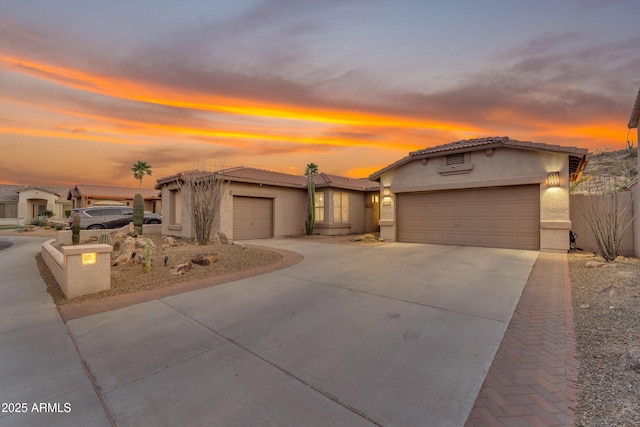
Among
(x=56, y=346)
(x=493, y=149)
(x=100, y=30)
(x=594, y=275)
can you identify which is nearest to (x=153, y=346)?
(x=56, y=346)

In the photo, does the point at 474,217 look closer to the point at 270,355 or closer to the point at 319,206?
the point at 319,206

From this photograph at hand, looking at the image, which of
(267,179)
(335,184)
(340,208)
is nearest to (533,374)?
(267,179)

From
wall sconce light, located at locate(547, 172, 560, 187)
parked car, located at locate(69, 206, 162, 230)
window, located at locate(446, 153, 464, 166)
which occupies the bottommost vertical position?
parked car, located at locate(69, 206, 162, 230)

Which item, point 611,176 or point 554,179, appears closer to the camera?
point 554,179

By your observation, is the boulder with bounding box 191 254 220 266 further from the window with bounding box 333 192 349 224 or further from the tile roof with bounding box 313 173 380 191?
the window with bounding box 333 192 349 224

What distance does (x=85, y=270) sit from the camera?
17.7 ft

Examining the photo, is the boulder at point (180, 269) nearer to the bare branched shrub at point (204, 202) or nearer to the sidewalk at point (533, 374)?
the bare branched shrub at point (204, 202)

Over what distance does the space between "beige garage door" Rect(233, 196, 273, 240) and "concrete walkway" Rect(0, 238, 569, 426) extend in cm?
915

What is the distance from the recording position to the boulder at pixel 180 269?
6.81 metres

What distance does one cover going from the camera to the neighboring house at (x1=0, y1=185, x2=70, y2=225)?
30828mm

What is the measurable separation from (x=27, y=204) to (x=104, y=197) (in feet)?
34.8

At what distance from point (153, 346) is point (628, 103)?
759 inches

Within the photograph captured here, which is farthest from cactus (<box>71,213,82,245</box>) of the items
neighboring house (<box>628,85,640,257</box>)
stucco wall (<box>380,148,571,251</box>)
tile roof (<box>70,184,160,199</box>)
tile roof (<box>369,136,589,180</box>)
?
neighboring house (<box>628,85,640,257</box>)

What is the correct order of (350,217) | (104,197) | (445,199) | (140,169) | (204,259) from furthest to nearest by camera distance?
(140,169)
(104,197)
(350,217)
(445,199)
(204,259)
